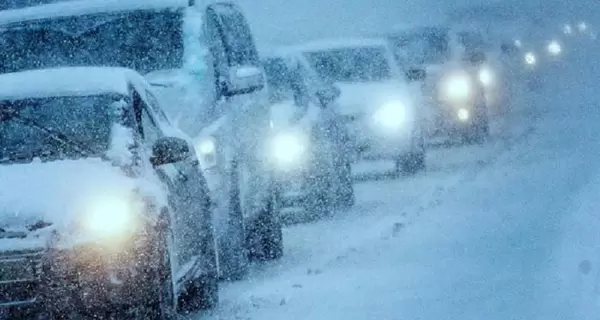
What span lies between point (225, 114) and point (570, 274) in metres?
3.63

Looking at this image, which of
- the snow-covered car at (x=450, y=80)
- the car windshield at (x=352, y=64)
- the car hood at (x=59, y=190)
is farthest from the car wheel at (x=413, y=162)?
the car hood at (x=59, y=190)

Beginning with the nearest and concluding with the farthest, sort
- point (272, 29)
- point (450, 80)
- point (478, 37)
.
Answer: point (450, 80) < point (478, 37) < point (272, 29)

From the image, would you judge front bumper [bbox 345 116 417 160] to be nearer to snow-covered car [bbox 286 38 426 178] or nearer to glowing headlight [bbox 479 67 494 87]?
snow-covered car [bbox 286 38 426 178]

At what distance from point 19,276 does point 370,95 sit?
10.5m

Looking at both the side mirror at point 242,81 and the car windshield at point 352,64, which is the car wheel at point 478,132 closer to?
the car windshield at point 352,64

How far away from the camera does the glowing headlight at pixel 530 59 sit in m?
34.0

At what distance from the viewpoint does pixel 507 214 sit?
1290 centimetres

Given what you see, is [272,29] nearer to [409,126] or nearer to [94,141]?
[409,126]

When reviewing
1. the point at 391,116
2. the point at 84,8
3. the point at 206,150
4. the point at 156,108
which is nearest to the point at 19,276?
the point at 156,108

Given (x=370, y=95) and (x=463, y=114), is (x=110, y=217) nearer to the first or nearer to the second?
(x=370, y=95)

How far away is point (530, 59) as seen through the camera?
114ft

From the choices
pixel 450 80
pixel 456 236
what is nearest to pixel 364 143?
pixel 450 80

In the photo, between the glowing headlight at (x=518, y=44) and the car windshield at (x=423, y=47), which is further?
the glowing headlight at (x=518, y=44)

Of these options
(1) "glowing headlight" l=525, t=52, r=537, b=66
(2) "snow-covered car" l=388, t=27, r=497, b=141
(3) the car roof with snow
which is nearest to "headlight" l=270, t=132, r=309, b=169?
(3) the car roof with snow
